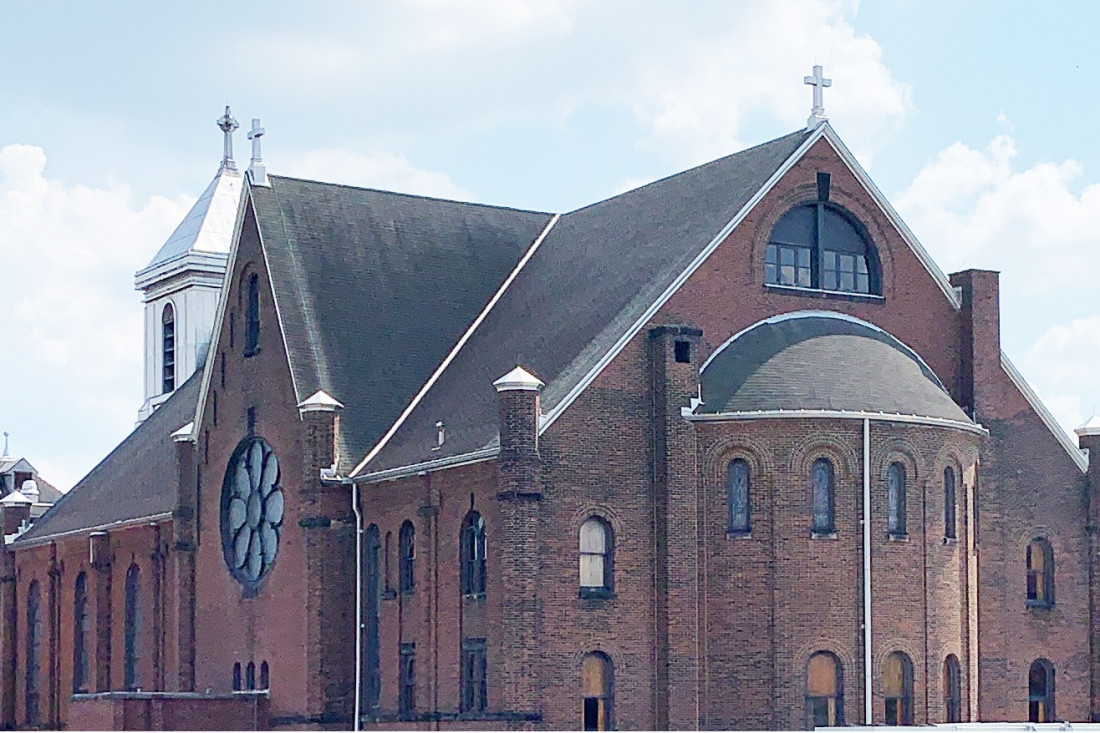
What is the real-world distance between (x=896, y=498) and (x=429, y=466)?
1100 centimetres

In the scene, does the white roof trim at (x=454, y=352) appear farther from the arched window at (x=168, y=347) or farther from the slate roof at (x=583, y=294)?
the arched window at (x=168, y=347)

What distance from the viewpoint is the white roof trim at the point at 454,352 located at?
60031 millimetres

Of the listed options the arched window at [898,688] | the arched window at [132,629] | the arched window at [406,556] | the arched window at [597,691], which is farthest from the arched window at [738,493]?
the arched window at [132,629]

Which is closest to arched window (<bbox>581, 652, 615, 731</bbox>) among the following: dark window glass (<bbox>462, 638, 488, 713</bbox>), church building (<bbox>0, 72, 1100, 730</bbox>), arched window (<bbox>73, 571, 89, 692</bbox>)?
church building (<bbox>0, 72, 1100, 730</bbox>)

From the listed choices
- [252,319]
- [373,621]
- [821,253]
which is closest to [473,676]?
[373,621]

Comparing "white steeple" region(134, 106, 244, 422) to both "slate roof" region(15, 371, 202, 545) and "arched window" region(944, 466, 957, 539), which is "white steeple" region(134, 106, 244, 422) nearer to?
"slate roof" region(15, 371, 202, 545)

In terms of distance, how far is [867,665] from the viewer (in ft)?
173

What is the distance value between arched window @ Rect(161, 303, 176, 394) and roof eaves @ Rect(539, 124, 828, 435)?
34424 mm

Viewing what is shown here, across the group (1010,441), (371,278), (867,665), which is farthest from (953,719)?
(371,278)

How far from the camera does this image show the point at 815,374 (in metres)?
53.9

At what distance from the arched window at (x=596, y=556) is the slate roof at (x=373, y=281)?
899cm

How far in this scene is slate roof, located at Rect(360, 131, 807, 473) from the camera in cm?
5534

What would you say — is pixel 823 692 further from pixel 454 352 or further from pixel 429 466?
pixel 454 352

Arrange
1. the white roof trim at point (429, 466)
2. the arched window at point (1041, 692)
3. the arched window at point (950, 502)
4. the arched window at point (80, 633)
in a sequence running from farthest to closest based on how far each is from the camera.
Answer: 1. the arched window at point (80, 633)
2. the arched window at point (1041, 692)
3. the arched window at point (950, 502)
4. the white roof trim at point (429, 466)
